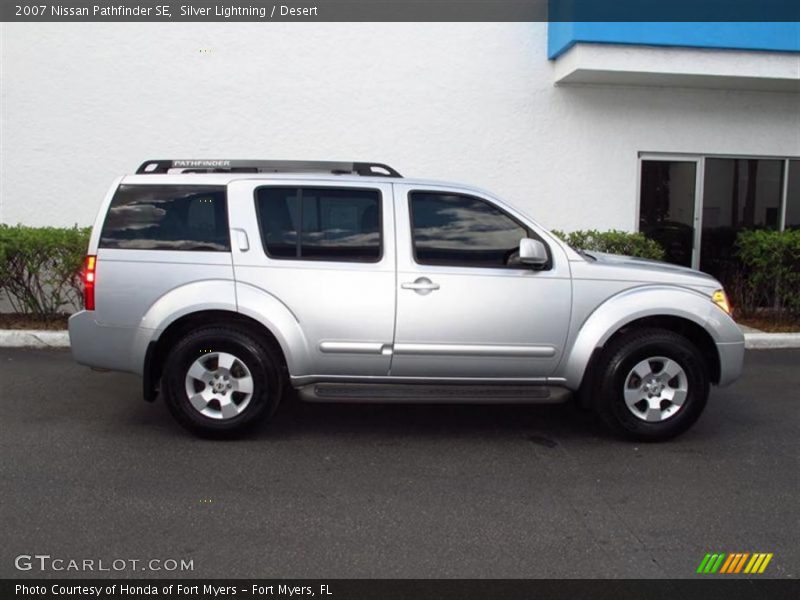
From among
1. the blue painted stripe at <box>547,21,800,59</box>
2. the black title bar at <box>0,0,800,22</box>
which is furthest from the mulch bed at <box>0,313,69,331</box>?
the blue painted stripe at <box>547,21,800,59</box>

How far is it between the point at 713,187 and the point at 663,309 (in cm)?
631

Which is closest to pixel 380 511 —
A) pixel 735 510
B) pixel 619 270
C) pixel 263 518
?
pixel 263 518

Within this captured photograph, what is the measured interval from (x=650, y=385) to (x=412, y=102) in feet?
19.8

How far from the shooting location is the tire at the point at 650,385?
17.5 feet

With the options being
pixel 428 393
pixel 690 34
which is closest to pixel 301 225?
pixel 428 393

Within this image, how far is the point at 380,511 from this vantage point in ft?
13.9

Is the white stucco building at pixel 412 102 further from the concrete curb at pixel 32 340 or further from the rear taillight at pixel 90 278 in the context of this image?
the rear taillight at pixel 90 278

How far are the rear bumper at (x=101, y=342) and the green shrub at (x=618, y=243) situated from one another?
6.17 metres

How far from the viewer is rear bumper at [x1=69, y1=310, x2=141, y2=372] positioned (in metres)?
5.28

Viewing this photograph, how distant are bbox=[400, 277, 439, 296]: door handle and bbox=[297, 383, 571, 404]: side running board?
0.68 meters

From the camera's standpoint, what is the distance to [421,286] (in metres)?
5.25

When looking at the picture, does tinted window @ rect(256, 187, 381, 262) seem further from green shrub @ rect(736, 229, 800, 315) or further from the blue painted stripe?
green shrub @ rect(736, 229, 800, 315)

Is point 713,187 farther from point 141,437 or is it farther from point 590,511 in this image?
point 141,437
